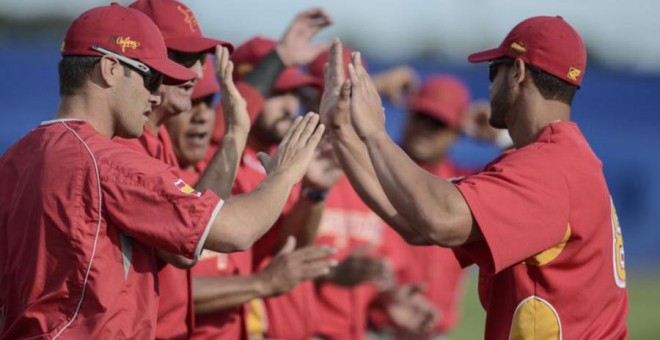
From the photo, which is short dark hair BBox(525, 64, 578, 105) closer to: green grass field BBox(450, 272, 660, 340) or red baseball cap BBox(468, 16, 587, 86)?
red baseball cap BBox(468, 16, 587, 86)

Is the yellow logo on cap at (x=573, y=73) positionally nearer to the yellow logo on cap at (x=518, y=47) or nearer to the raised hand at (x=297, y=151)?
the yellow logo on cap at (x=518, y=47)

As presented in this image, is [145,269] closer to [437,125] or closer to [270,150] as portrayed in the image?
[270,150]

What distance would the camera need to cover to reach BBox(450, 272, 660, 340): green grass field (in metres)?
14.7

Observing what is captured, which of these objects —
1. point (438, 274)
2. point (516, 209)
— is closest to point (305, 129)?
point (516, 209)

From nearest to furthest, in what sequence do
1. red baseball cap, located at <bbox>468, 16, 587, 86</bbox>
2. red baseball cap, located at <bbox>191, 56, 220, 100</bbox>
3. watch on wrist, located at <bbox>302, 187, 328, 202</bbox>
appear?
red baseball cap, located at <bbox>468, 16, 587, 86</bbox>, red baseball cap, located at <bbox>191, 56, 220, 100</bbox>, watch on wrist, located at <bbox>302, 187, 328, 202</bbox>

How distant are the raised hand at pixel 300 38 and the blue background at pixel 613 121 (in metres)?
8.34

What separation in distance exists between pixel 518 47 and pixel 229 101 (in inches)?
56.4

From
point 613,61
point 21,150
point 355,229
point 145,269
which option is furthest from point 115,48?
point 613,61

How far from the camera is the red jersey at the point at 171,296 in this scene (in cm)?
556

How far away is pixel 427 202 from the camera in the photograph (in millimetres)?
4832

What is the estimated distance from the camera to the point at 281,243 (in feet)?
23.5

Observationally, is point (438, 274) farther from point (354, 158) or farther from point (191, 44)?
point (191, 44)

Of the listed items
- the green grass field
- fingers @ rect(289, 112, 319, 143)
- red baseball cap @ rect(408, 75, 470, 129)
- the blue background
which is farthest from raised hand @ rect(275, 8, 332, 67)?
the blue background

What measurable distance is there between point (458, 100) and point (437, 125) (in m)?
0.36
